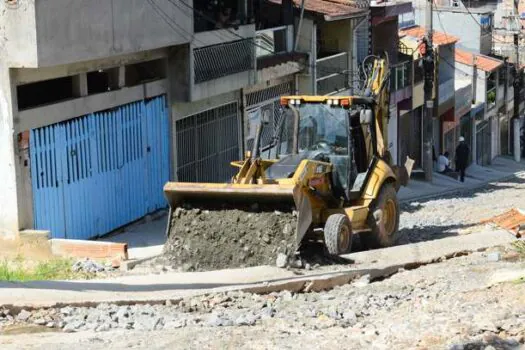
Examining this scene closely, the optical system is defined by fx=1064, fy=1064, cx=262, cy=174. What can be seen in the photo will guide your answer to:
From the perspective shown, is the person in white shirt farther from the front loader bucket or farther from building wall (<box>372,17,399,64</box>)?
the front loader bucket

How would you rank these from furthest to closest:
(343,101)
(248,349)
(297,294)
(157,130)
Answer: (157,130) → (343,101) → (297,294) → (248,349)

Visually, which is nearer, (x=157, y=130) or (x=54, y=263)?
(x=54, y=263)

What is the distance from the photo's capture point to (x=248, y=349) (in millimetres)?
9680

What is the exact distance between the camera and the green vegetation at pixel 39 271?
14877mm

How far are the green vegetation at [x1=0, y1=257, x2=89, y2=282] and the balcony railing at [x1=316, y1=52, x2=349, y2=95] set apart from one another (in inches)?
534

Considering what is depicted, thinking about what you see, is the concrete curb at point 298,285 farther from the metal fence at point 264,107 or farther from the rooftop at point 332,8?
the rooftop at point 332,8

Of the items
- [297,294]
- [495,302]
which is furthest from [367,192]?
[495,302]

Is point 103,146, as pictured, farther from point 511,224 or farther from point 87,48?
point 511,224

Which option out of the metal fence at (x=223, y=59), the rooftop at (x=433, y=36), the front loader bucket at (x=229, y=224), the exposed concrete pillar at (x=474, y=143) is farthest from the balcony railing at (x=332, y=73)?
the exposed concrete pillar at (x=474, y=143)

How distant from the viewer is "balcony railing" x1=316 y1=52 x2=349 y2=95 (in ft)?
94.6

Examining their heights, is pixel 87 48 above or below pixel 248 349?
above

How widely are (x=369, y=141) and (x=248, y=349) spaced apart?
8.64 metres

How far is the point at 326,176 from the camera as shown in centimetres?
1689

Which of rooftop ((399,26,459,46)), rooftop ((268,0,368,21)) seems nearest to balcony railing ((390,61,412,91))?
rooftop ((268,0,368,21))
